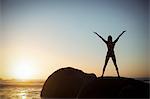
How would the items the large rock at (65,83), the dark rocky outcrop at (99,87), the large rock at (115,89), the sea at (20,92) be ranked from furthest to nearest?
the sea at (20,92) → the large rock at (65,83) → the dark rocky outcrop at (99,87) → the large rock at (115,89)

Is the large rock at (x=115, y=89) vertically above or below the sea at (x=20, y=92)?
above

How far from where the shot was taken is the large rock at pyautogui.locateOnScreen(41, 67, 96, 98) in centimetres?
2074

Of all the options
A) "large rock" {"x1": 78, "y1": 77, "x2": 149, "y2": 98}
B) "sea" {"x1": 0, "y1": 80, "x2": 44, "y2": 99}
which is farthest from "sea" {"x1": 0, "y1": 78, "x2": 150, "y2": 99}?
"large rock" {"x1": 78, "y1": 77, "x2": 149, "y2": 98}

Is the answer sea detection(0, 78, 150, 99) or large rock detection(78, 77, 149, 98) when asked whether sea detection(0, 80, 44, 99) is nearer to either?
sea detection(0, 78, 150, 99)

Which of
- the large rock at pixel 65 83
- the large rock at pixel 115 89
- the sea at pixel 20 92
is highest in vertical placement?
the large rock at pixel 115 89

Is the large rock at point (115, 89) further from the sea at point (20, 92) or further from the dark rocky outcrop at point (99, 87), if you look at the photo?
the sea at point (20, 92)

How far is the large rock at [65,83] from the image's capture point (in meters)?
20.7

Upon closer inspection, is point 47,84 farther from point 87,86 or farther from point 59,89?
point 87,86

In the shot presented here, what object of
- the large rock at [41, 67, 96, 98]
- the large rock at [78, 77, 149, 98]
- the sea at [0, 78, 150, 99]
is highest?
the large rock at [78, 77, 149, 98]

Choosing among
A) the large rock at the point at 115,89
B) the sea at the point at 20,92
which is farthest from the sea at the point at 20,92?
the large rock at the point at 115,89

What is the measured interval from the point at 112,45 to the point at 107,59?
783 mm

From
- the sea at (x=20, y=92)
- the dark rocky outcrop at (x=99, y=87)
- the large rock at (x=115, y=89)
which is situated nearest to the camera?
the large rock at (x=115, y=89)

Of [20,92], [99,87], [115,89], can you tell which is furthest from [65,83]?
[20,92]

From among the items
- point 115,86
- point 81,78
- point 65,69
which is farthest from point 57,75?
→ point 115,86
